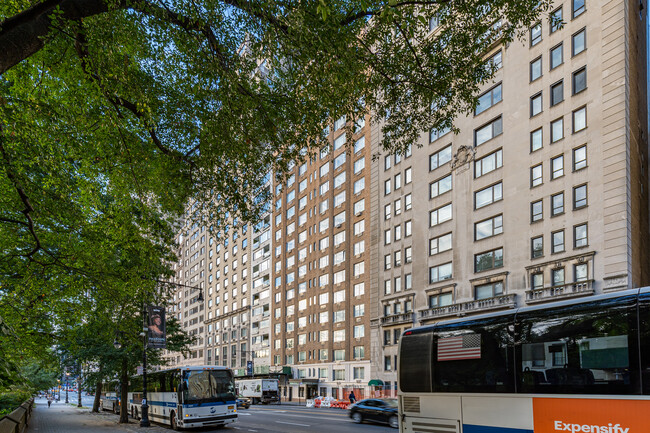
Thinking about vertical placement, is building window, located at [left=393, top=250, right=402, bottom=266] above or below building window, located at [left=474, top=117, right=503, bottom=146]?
below

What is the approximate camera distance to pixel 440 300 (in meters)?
47.7

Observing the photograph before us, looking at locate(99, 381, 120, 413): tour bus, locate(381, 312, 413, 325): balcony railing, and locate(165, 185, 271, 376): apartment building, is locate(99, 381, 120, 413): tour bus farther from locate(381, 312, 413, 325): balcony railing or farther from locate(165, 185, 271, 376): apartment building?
locate(381, 312, 413, 325): balcony railing

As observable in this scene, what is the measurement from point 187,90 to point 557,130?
35269 millimetres

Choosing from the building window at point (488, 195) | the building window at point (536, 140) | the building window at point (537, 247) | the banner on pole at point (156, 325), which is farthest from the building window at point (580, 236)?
the banner on pole at point (156, 325)

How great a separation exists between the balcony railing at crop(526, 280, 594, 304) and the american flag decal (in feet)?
86.7

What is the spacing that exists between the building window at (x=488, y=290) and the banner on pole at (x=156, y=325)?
26.6 metres

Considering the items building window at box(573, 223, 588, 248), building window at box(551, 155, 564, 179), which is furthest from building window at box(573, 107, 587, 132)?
building window at box(573, 223, 588, 248)

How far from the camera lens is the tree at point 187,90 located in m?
7.82

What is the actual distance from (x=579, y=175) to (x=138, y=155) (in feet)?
111

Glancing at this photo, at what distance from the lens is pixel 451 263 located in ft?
155

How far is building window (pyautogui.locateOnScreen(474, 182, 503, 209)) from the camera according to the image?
43.4 metres

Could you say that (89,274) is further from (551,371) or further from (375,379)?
(375,379)

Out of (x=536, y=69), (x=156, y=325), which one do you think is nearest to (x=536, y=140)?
(x=536, y=69)

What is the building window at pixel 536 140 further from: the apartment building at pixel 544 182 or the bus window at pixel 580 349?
the bus window at pixel 580 349
